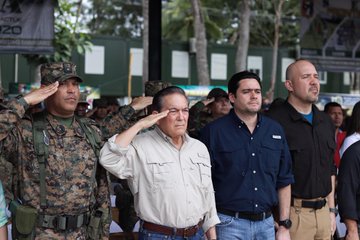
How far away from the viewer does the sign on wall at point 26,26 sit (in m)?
8.22

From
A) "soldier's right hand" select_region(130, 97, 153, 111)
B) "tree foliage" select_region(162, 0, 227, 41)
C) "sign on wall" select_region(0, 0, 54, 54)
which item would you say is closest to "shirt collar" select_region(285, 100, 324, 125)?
"soldier's right hand" select_region(130, 97, 153, 111)

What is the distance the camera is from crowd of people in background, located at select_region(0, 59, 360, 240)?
3721 mm

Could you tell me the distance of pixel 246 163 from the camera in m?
4.26

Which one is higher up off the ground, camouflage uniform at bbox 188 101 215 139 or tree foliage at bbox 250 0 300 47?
tree foliage at bbox 250 0 300 47

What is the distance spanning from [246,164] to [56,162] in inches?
53.2

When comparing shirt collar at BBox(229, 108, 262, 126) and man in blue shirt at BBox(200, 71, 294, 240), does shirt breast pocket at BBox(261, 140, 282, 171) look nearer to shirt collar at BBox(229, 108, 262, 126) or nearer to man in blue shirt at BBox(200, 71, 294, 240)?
man in blue shirt at BBox(200, 71, 294, 240)

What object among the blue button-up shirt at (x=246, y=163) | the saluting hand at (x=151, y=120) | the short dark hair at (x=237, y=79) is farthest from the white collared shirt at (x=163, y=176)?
the short dark hair at (x=237, y=79)

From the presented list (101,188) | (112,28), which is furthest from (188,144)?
(112,28)

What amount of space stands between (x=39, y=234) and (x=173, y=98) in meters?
1.20

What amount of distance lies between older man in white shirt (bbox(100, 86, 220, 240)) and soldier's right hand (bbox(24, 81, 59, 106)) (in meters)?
0.47

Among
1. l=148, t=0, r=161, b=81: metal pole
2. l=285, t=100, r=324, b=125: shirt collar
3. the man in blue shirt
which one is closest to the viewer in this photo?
the man in blue shirt

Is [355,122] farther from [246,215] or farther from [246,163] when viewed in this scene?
[246,215]

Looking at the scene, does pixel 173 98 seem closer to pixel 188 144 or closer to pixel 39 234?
pixel 188 144

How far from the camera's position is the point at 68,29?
14.3 metres
